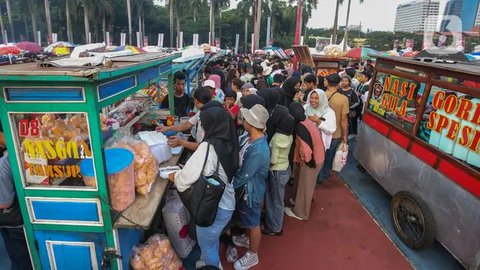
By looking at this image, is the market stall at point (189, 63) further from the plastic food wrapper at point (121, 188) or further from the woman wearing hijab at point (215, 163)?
the plastic food wrapper at point (121, 188)

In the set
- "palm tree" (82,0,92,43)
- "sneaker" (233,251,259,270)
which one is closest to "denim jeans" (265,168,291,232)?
"sneaker" (233,251,259,270)

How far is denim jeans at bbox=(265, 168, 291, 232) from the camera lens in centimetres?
378

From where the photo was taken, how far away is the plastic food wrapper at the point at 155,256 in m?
2.97

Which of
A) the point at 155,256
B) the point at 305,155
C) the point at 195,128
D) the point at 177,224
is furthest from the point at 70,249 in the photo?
the point at 305,155

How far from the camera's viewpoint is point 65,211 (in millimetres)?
2617

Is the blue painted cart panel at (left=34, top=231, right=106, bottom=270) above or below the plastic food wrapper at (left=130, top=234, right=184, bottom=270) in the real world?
above

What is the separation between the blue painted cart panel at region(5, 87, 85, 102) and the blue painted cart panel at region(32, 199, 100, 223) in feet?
2.94

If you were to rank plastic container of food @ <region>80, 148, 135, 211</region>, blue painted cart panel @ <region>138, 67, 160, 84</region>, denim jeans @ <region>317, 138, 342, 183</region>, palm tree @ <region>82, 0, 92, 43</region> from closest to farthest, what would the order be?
plastic container of food @ <region>80, 148, 135, 211</region>
blue painted cart panel @ <region>138, 67, 160, 84</region>
denim jeans @ <region>317, 138, 342, 183</region>
palm tree @ <region>82, 0, 92, 43</region>

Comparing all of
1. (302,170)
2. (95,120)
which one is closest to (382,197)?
(302,170)

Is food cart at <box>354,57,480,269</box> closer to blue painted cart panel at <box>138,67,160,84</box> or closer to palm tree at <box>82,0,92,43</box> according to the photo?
blue painted cart panel at <box>138,67,160,84</box>

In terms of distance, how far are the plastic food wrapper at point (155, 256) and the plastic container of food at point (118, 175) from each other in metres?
0.58

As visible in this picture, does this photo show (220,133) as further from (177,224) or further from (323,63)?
(323,63)

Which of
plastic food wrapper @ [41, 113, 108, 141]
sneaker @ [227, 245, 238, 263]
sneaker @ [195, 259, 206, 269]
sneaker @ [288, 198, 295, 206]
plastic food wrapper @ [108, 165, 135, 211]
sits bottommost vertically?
sneaker @ [227, 245, 238, 263]

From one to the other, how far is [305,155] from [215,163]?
1608 mm
